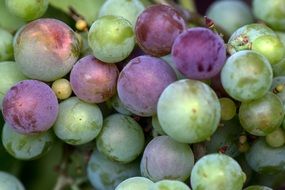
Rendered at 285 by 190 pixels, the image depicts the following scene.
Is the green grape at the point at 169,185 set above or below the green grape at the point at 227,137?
above

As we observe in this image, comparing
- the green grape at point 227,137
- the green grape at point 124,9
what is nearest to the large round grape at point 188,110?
the green grape at point 227,137

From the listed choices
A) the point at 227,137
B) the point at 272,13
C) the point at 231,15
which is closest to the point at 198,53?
the point at 227,137

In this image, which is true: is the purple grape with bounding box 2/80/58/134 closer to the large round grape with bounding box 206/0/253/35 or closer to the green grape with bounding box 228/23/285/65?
the green grape with bounding box 228/23/285/65

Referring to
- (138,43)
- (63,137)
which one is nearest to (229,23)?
(138,43)

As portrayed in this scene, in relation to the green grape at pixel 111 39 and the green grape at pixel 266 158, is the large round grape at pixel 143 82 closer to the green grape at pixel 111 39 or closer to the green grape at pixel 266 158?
the green grape at pixel 111 39

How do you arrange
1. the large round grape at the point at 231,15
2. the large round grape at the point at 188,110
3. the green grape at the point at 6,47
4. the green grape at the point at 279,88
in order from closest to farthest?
the large round grape at the point at 188,110 → the green grape at the point at 279,88 → the green grape at the point at 6,47 → the large round grape at the point at 231,15

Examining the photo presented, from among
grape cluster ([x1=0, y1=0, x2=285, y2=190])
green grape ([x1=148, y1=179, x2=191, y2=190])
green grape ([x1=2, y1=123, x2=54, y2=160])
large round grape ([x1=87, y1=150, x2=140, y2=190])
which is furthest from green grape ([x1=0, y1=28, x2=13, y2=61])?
green grape ([x1=148, y1=179, x2=191, y2=190])

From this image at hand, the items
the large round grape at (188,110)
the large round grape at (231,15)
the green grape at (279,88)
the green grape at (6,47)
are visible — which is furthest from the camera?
the large round grape at (231,15)

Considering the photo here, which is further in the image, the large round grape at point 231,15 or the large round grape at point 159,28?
the large round grape at point 231,15
